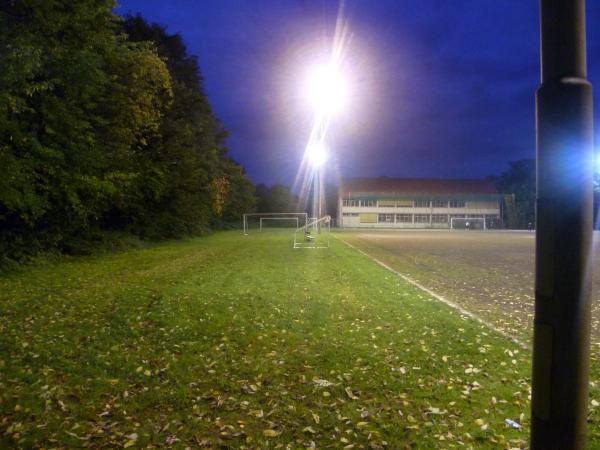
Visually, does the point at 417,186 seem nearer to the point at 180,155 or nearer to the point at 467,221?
the point at 467,221

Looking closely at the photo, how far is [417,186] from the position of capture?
284ft

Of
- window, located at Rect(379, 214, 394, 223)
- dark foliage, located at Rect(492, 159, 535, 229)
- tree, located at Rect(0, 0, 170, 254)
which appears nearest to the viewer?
tree, located at Rect(0, 0, 170, 254)

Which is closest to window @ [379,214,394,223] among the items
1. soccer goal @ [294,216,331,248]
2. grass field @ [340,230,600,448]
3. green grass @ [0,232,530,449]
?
soccer goal @ [294,216,331,248]

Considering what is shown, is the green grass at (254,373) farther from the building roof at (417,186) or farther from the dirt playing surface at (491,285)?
the building roof at (417,186)

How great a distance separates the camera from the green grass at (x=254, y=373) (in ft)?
13.4

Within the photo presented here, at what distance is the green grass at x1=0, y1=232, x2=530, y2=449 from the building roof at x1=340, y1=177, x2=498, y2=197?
75.6 m

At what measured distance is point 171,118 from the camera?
1236 inches

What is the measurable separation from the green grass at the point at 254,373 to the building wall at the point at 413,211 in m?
72.7

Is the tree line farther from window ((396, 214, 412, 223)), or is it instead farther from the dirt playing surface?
window ((396, 214, 412, 223))

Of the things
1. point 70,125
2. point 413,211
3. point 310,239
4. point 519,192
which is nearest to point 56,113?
point 70,125

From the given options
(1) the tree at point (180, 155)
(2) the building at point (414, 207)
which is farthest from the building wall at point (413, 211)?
(1) the tree at point (180, 155)

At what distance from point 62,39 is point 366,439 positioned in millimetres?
17882

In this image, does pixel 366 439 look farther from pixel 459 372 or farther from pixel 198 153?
pixel 198 153

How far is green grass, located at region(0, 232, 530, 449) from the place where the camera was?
13.4 ft
